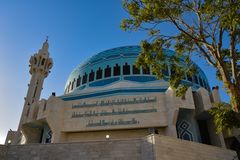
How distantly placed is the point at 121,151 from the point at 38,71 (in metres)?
20.4

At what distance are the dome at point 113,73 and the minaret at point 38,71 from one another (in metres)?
3.19

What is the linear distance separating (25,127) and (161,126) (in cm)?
1101

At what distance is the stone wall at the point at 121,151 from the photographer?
39.3 ft

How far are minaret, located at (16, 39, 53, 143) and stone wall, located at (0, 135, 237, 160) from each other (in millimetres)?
14045

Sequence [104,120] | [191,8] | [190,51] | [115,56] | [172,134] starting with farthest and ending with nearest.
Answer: [115,56] < [104,120] < [172,134] < [190,51] < [191,8]

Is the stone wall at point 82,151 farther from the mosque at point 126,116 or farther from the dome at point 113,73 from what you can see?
the dome at point 113,73

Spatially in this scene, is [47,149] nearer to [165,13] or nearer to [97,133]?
[97,133]

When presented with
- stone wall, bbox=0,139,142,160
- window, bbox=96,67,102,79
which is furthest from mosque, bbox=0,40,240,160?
window, bbox=96,67,102,79

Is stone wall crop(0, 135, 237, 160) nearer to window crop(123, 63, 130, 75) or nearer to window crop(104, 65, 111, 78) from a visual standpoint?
window crop(123, 63, 130, 75)

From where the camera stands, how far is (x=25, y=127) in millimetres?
21000

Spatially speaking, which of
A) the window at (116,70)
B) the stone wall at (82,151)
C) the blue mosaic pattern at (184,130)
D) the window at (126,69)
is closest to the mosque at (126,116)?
the blue mosaic pattern at (184,130)

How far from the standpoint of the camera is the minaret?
1086 inches

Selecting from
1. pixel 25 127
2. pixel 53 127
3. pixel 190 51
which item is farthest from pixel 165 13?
pixel 25 127

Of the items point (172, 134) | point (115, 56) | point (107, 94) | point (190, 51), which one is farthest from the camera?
point (115, 56)
